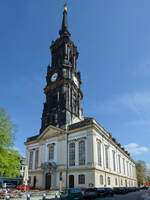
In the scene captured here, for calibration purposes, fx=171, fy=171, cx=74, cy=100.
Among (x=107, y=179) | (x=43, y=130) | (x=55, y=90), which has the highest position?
(x=55, y=90)

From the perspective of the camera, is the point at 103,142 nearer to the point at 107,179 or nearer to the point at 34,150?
the point at 107,179

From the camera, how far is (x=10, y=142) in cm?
2602

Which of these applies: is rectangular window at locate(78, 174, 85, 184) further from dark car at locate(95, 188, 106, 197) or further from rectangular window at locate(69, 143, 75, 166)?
dark car at locate(95, 188, 106, 197)

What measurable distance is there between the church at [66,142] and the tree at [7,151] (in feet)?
31.0

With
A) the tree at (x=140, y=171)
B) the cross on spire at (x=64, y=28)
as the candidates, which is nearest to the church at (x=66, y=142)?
the cross on spire at (x=64, y=28)

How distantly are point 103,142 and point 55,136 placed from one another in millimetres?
11012

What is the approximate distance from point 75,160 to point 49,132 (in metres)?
10.7

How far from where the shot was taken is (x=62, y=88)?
45.0 m

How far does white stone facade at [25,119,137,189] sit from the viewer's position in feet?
104

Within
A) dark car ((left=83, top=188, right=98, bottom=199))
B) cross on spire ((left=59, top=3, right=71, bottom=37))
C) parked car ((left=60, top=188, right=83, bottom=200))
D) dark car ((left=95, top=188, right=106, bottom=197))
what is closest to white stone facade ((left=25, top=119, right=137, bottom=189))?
dark car ((left=95, top=188, right=106, bottom=197))

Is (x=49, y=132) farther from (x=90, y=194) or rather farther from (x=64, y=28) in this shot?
(x=64, y=28)

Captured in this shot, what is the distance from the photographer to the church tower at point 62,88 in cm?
4238

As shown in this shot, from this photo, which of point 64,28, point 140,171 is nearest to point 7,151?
point 64,28

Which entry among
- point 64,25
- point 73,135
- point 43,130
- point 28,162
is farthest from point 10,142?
point 64,25
